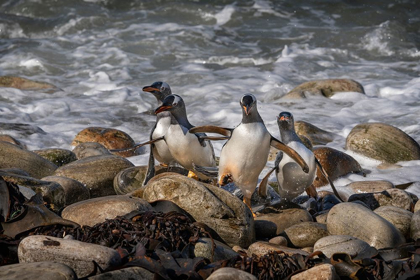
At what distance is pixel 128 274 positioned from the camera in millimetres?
3426

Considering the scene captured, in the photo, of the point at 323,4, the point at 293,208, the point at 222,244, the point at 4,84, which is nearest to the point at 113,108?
the point at 4,84

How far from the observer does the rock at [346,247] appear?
4176 mm

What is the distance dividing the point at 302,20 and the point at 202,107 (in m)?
7.83

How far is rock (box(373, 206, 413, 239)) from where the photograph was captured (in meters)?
5.10

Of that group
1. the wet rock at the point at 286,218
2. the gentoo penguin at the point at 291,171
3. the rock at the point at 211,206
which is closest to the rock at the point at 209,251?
the rock at the point at 211,206

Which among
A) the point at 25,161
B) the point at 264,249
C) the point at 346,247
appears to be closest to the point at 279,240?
the point at 264,249

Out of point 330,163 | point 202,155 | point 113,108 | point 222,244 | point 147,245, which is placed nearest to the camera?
point 147,245

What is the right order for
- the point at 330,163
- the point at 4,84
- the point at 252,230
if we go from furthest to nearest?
the point at 4,84
the point at 330,163
the point at 252,230

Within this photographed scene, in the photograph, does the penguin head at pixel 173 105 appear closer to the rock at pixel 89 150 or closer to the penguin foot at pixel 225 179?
the penguin foot at pixel 225 179

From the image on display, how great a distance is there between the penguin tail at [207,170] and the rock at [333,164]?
1352 mm

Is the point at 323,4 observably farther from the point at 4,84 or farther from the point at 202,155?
the point at 202,155

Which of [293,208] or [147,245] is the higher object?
[147,245]

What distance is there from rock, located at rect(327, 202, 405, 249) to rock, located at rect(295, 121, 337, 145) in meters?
3.88

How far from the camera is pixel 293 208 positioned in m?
5.60
